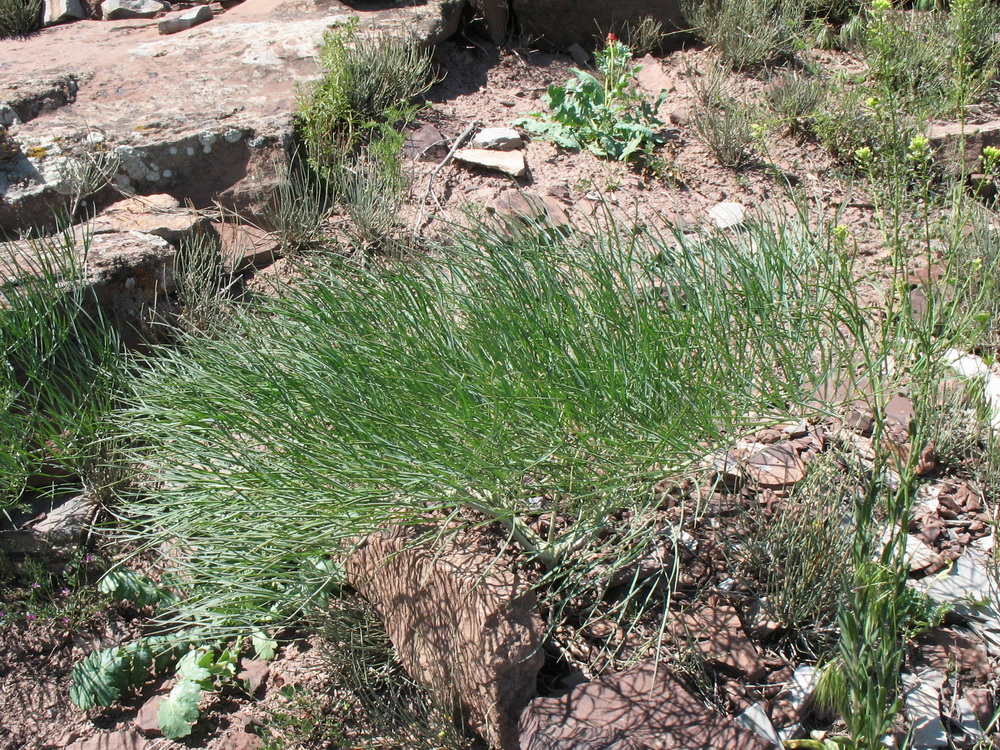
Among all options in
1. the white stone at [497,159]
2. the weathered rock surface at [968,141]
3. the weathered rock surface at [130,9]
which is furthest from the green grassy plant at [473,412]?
the weathered rock surface at [130,9]

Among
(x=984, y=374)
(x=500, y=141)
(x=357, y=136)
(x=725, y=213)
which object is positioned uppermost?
(x=357, y=136)

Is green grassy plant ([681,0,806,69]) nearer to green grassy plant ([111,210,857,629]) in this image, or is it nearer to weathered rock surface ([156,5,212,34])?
green grassy plant ([111,210,857,629])

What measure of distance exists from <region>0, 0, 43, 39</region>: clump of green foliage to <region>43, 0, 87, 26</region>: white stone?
105mm

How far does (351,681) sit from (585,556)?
793mm

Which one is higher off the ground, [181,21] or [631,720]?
[181,21]

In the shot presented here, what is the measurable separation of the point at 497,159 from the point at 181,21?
2507mm

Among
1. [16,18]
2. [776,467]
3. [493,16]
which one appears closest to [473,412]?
[776,467]

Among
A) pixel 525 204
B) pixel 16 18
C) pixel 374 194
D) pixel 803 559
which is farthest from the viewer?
pixel 16 18

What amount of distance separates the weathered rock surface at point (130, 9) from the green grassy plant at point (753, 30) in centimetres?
368

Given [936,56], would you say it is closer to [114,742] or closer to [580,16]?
[580,16]

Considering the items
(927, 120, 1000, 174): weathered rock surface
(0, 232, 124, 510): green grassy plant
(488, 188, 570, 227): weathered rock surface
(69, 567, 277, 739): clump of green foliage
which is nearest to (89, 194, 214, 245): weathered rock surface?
(0, 232, 124, 510): green grassy plant

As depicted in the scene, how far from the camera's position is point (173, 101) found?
416 cm

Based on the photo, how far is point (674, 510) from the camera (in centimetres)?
228

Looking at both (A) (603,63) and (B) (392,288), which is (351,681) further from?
(A) (603,63)
